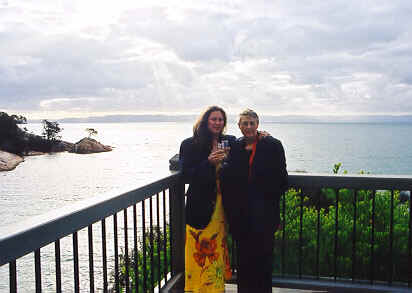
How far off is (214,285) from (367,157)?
99.6 metres

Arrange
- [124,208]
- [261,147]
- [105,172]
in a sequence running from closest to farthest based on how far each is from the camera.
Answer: [124,208] < [261,147] < [105,172]

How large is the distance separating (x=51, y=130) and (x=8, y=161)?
12.6 meters

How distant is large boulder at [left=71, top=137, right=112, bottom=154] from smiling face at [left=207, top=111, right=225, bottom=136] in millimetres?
72268

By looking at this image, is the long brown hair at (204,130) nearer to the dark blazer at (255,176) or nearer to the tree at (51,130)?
the dark blazer at (255,176)

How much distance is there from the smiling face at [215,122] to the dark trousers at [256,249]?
615mm

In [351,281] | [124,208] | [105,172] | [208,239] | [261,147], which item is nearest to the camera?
[124,208]

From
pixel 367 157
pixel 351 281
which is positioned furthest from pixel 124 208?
→ pixel 367 157

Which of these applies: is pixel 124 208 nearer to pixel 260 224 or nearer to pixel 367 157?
pixel 260 224

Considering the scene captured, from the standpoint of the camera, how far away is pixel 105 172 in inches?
2269

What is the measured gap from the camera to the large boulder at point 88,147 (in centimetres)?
7390

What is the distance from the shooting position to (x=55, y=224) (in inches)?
70.7

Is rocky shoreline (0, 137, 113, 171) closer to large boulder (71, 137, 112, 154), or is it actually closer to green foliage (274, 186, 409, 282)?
large boulder (71, 137, 112, 154)

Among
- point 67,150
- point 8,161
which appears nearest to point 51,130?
point 67,150

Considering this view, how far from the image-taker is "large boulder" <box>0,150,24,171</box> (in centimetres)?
5031
